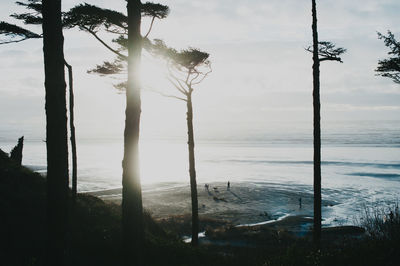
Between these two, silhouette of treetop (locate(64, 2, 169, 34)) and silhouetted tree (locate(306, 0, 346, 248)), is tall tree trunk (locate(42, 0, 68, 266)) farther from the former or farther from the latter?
silhouetted tree (locate(306, 0, 346, 248))

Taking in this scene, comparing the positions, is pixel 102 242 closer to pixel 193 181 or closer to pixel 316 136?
pixel 193 181

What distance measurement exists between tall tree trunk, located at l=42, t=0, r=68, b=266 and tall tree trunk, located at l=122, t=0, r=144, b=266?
4.89 ft

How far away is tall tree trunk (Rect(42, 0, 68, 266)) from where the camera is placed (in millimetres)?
6047

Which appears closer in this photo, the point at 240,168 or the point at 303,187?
the point at 303,187

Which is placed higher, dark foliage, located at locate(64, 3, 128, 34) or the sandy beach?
dark foliage, located at locate(64, 3, 128, 34)

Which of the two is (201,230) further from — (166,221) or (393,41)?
(393,41)

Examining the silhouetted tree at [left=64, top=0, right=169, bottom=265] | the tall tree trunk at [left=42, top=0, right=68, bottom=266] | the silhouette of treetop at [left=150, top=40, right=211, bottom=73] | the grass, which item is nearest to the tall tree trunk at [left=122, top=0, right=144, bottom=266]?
the silhouetted tree at [left=64, top=0, right=169, bottom=265]

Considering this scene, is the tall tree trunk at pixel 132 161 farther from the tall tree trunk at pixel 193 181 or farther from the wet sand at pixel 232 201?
the wet sand at pixel 232 201

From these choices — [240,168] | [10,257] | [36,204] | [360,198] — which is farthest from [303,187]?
[10,257]

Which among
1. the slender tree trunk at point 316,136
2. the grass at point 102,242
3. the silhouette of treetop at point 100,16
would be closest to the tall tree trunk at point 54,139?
the grass at point 102,242

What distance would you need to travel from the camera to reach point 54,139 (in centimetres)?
604

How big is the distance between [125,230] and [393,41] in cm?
1233

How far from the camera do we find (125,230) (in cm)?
751

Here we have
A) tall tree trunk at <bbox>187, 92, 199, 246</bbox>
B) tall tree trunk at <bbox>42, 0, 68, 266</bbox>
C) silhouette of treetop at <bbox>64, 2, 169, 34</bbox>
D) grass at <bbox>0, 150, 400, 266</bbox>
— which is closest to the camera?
tall tree trunk at <bbox>42, 0, 68, 266</bbox>
